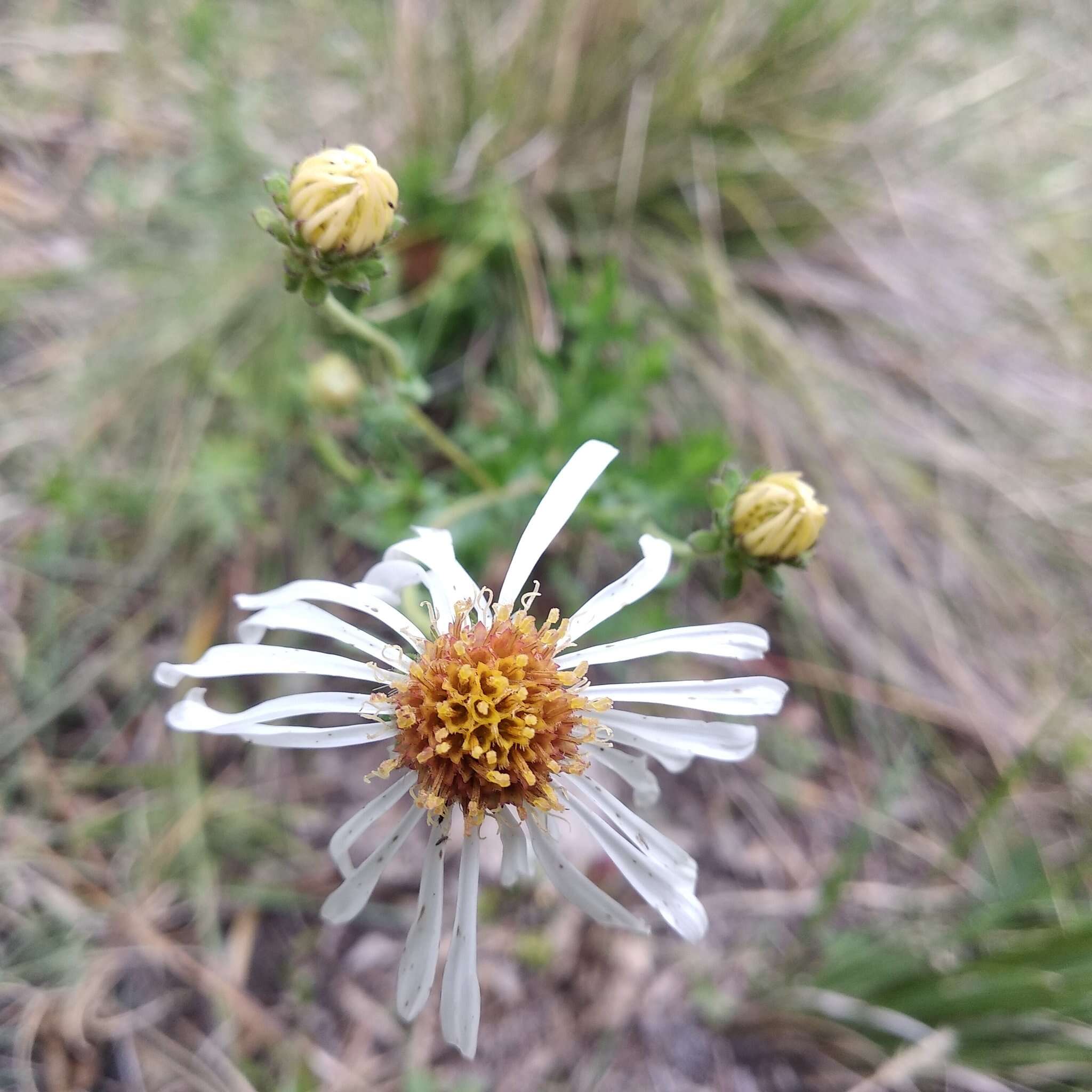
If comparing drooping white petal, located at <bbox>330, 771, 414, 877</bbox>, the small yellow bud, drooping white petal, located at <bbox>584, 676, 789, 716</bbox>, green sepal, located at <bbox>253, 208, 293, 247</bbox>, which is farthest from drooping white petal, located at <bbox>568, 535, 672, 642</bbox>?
Result: the small yellow bud

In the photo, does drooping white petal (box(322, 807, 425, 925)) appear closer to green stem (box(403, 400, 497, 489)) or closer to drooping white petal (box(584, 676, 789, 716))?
drooping white petal (box(584, 676, 789, 716))

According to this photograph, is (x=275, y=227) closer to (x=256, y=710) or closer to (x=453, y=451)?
(x=453, y=451)

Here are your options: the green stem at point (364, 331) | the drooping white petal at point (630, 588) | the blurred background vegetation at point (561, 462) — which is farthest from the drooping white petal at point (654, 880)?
the green stem at point (364, 331)

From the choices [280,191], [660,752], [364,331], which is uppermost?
[280,191]

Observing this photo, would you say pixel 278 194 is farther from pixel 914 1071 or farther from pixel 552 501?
pixel 914 1071

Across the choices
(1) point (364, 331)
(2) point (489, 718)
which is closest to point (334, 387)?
(1) point (364, 331)

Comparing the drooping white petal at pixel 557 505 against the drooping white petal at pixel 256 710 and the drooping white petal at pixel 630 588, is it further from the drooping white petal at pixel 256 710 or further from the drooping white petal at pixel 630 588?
the drooping white petal at pixel 256 710
